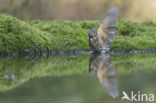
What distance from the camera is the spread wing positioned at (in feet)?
27.7

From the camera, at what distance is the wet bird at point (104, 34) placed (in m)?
8.28

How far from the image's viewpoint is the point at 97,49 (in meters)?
8.38

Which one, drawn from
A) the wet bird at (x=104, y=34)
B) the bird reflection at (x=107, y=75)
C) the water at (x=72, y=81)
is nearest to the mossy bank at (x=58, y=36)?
the wet bird at (x=104, y=34)

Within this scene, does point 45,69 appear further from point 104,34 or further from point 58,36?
point 58,36

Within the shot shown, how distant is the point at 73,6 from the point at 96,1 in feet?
2.52

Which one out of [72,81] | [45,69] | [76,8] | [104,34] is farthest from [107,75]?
[76,8]

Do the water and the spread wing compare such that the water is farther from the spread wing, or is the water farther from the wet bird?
the spread wing

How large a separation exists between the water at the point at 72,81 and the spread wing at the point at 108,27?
1899 millimetres

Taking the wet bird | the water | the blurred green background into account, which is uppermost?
the blurred green background

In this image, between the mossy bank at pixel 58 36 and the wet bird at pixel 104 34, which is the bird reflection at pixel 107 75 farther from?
Answer: the mossy bank at pixel 58 36

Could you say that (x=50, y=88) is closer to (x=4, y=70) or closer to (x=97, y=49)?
(x=4, y=70)

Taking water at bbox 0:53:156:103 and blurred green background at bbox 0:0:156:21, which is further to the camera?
blurred green background at bbox 0:0:156:21

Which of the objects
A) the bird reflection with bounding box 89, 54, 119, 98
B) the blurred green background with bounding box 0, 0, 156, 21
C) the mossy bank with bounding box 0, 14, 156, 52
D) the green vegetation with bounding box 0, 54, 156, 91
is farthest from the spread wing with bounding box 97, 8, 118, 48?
the blurred green background with bounding box 0, 0, 156, 21

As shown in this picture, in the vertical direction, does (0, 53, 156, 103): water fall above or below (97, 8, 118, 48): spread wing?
below
